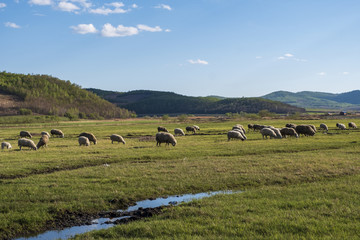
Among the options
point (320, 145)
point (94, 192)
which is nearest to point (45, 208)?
point (94, 192)

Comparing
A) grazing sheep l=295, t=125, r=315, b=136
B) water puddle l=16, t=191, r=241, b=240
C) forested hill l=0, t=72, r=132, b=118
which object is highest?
forested hill l=0, t=72, r=132, b=118

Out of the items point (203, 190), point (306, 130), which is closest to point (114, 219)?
point (203, 190)

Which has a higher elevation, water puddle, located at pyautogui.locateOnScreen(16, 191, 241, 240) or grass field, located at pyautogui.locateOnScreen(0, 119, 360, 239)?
grass field, located at pyautogui.locateOnScreen(0, 119, 360, 239)

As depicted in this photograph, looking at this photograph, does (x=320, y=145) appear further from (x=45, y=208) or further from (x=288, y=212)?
(x=45, y=208)

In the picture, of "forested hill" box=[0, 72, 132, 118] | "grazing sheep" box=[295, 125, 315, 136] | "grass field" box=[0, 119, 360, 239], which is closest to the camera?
"grass field" box=[0, 119, 360, 239]

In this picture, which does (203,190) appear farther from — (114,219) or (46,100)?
(46,100)

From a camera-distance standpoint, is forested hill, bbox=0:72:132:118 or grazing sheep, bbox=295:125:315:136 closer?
grazing sheep, bbox=295:125:315:136

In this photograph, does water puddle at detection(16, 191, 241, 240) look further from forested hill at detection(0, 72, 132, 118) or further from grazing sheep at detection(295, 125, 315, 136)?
forested hill at detection(0, 72, 132, 118)

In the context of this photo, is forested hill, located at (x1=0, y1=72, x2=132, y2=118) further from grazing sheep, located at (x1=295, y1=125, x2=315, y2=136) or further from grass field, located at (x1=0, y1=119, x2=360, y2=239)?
grass field, located at (x1=0, y1=119, x2=360, y2=239)

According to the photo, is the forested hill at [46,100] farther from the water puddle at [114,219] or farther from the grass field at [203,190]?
the water puddle at [114,219]

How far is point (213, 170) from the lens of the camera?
17469mm

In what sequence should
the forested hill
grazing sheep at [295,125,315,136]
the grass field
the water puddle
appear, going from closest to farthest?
the grass field < the water puddle < grazing sheep at [295,125,315,136] < the forested hill

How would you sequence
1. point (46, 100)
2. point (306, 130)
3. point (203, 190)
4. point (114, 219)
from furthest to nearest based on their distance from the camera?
point (46, 100) → point (306, 130) → point (203, 190) → point (114, 219)

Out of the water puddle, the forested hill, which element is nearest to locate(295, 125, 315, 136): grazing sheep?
the water puddle
